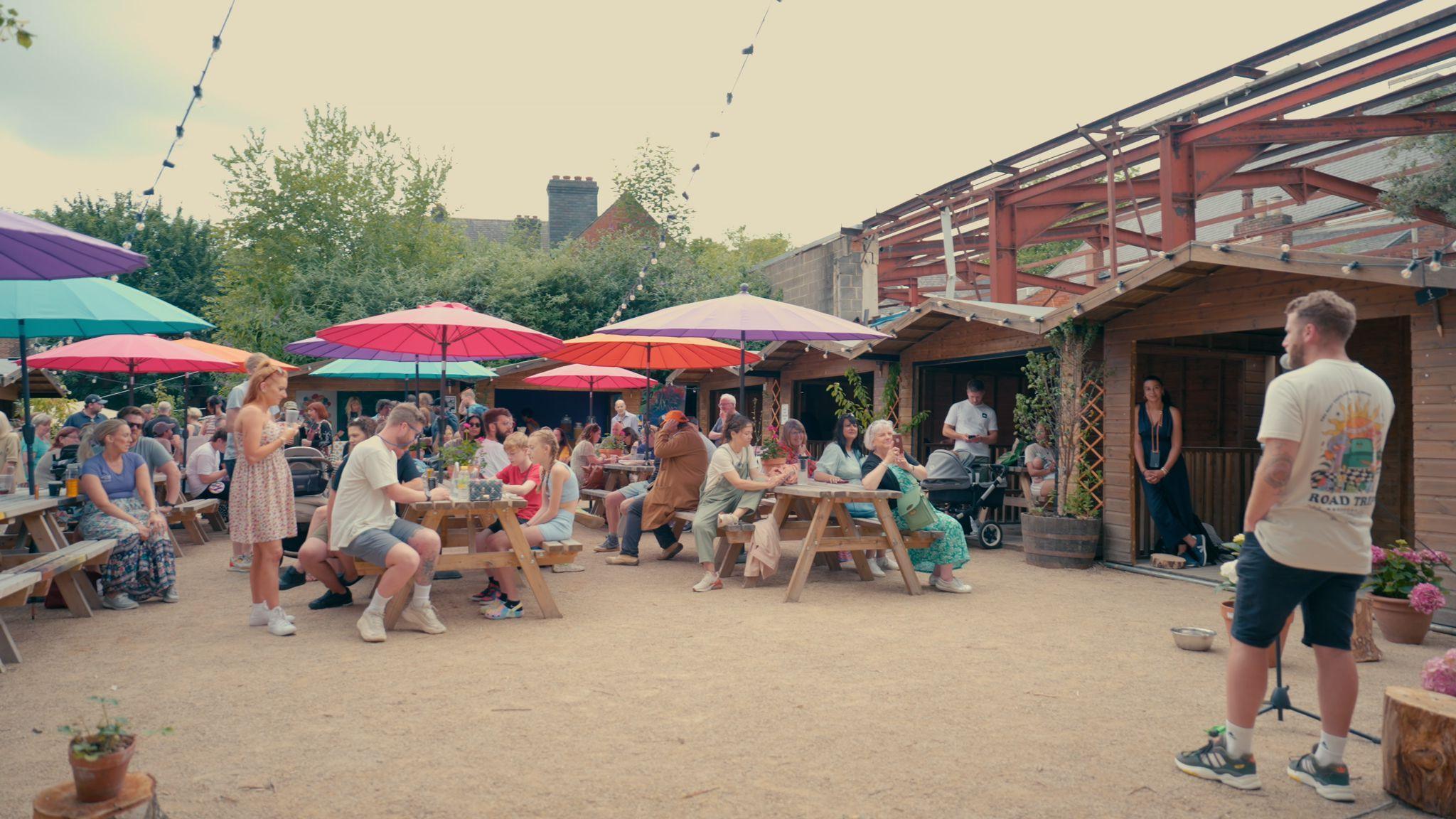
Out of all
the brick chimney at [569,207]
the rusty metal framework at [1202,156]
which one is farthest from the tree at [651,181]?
the rusty metal framework at [1202,156]

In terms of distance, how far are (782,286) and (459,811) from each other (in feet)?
57.1

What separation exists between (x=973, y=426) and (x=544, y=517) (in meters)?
5.31

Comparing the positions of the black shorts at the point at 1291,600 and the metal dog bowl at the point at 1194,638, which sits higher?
the black shorts at the point at 1291,600

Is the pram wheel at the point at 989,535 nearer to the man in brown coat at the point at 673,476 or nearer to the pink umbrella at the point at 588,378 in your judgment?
the man in brown coat at the point at 673,476

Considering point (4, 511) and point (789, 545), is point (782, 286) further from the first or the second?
point (4, 511)

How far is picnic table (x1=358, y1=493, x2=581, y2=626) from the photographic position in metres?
5.34

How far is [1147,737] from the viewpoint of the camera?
11.7 ft

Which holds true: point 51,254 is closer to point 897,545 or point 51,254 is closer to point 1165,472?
point 897,545

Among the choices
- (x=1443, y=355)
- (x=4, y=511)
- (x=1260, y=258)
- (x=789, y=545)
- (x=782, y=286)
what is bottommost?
(x=789, y=545)

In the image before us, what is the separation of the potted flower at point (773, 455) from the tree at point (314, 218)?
69.3 ft

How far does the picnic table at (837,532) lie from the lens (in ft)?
20.6

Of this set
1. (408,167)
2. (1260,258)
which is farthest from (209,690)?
(408,167)

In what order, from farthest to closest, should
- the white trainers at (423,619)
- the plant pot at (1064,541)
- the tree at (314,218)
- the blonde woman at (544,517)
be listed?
the tree at (314,218), the plant pot at (1064,541), the blonde woman at (544,517), the white trainers at (423,619)

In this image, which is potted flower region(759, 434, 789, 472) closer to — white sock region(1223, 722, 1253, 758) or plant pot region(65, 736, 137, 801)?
white sock region(1223, 722, 1253, 758)
